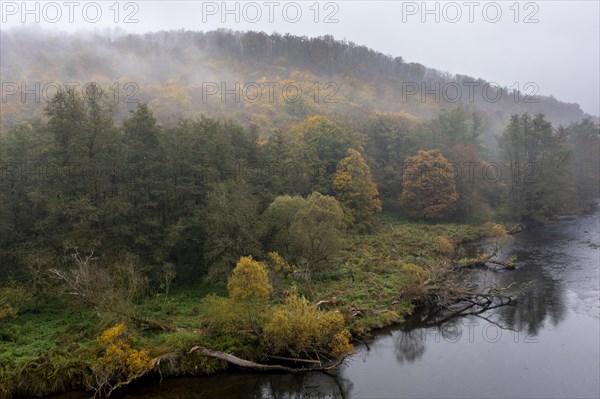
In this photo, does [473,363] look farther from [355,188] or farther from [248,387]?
[355,188]

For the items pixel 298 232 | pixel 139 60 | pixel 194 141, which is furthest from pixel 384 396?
pixel 139 60

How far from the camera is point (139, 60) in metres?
122

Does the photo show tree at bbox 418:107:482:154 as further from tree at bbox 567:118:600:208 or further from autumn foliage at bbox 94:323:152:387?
autumn foliage at bbox 94:323:152:387

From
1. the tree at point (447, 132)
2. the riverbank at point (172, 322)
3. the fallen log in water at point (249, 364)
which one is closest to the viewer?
the riverbank at point (172, 322)

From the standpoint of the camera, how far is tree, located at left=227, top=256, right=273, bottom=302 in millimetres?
25234

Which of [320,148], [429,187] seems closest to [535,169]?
[429,187]

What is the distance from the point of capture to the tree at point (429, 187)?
58.6 m

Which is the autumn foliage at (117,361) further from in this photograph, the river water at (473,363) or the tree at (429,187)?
the tree at (429,187)

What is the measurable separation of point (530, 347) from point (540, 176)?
44.3m

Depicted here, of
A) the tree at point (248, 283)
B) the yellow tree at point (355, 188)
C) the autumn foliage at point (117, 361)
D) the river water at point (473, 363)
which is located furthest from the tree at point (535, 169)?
the autumn foliage at point (117, 361)

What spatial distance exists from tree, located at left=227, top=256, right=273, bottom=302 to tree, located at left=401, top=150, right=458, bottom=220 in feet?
125

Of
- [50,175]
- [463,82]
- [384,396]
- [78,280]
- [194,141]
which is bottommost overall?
[384,396]

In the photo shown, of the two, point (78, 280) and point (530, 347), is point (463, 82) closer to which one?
point (530, 347)

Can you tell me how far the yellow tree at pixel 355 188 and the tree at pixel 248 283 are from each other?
2817 cm
